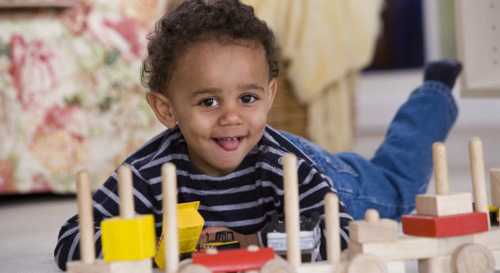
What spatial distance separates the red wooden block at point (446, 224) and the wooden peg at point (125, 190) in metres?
0.25

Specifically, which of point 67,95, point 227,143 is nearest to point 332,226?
point 227,143

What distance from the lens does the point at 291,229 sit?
2.26ft

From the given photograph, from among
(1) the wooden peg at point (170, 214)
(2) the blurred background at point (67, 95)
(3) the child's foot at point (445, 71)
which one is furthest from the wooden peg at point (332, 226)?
(2) the blurred background at point (67, 95)

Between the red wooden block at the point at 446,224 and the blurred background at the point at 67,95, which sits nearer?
the red wooden block at the point at 446,224

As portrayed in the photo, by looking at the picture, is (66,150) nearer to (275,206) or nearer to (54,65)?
(54,65)

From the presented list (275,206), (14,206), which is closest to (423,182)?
(275,206)

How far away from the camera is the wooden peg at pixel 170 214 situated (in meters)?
0.65

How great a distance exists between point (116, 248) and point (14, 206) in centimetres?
125

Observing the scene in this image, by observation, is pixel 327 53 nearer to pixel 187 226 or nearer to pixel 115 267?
pixel 187 226

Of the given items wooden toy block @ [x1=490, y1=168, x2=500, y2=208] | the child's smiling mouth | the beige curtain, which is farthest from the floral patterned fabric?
wooden toy block @ [x1=490, y1=168, x2=500, y2=208]

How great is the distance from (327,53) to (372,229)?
1434 mm

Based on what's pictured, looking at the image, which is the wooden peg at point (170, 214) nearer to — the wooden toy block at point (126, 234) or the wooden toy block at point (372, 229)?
the wooden toy block at point (126, 234)

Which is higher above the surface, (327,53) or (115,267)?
(327,53)

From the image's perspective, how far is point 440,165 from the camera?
72 cm
